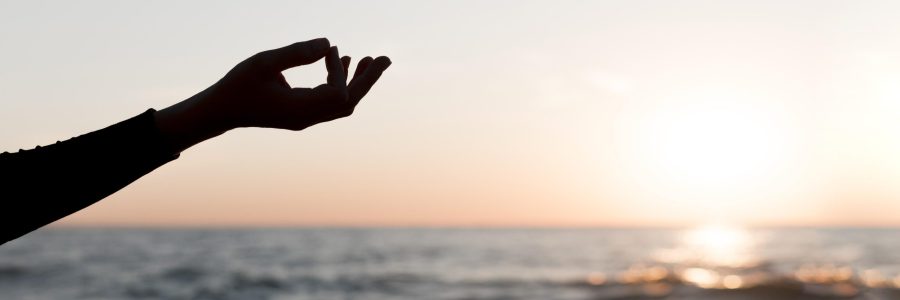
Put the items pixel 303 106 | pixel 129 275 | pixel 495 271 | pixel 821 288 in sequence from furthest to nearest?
pixel 495 271, pixel 129 275, pixel 821 288, pixel 303 106

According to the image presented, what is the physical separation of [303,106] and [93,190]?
26cm

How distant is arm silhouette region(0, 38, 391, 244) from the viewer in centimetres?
114

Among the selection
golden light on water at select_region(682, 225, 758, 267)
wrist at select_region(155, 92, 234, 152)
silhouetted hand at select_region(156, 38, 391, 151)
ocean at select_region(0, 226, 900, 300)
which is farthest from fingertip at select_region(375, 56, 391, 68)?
golden light on water at select_region(682, 225, 758, 267)

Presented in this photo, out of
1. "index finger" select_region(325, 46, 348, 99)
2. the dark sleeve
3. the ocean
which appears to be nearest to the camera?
the dark sleeve

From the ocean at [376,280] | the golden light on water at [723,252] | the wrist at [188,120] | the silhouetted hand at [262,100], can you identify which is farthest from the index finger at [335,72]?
the golden light on water at [723,252]

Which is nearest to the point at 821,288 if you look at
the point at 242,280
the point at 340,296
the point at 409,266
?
the point at 340,296

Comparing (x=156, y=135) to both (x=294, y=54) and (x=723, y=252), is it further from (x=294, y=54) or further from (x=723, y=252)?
(x=723, y=252)

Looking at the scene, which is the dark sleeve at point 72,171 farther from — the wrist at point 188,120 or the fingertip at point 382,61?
the fingertip at point 382,61

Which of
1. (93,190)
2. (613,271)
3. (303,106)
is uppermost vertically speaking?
(613,271)

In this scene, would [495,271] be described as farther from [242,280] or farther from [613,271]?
[242,280]

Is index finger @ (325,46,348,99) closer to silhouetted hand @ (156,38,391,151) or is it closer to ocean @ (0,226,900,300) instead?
silhouetted hand @ (156,38,391,151)

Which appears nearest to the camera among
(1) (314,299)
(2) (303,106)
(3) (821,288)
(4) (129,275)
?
(2) (303,106)

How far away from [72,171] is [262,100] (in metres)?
0.23

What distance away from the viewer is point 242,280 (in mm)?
25312
